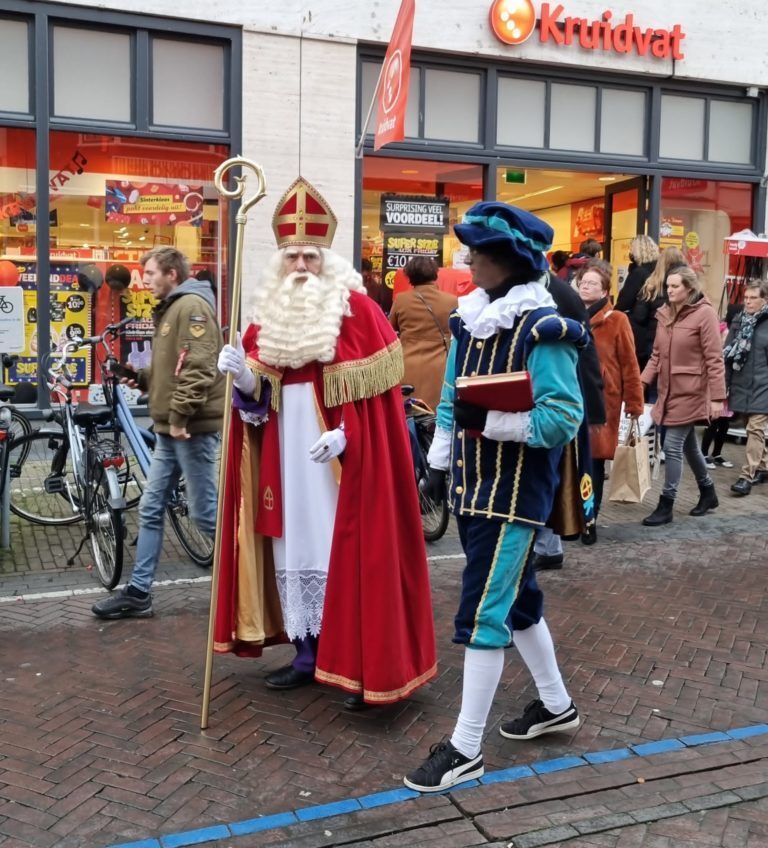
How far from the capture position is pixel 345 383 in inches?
167

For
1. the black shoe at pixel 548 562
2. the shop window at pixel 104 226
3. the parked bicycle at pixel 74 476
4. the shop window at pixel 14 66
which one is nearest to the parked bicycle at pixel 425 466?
the black shoe at pixel 548 562

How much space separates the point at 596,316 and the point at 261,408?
11.0 feet

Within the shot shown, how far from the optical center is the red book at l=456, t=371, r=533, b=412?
3.43m

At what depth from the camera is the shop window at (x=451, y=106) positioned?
1181 cm

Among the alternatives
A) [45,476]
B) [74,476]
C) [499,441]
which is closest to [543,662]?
[499,441]

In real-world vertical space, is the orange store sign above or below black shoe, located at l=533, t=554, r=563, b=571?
above

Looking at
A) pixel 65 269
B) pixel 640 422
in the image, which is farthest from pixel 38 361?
pixel 640 422

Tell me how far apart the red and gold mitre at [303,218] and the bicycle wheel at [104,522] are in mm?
2221

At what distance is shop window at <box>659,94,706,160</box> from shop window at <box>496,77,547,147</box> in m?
1.71

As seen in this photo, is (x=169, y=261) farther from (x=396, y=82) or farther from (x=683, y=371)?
(x=396, y=82)

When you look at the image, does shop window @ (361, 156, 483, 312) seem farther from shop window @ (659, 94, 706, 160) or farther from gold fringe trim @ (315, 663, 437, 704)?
gold fringe trim @ (315, 663, 437, 704)

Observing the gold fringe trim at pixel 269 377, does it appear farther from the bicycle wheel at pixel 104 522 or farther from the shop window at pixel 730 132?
the shop window at pixel 730 132

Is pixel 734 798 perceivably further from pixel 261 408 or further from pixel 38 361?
pixel 38 361

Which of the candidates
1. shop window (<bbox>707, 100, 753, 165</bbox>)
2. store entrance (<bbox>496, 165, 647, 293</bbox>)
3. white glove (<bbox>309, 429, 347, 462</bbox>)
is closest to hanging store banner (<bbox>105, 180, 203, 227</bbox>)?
store entrance (<bbox>496, 165, 647, 293</bbox>)
